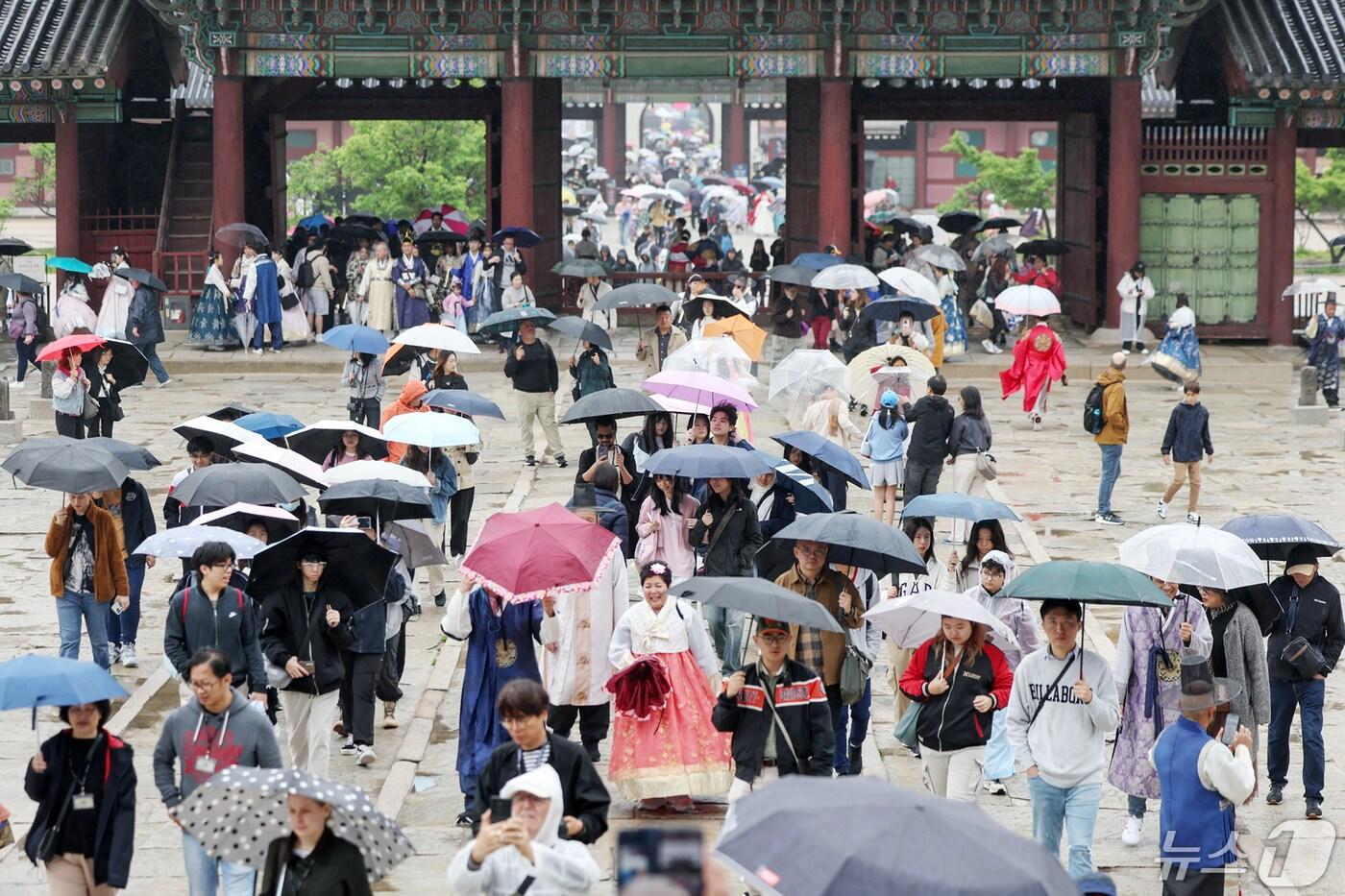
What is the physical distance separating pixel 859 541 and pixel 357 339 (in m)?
7.93

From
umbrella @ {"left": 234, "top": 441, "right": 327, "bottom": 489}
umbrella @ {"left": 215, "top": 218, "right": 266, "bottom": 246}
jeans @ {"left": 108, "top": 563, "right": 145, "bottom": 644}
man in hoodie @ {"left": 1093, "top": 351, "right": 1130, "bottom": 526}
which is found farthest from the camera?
umbrella @ {"left": 215, "top": 218, "right": 266, "bottom": 246}

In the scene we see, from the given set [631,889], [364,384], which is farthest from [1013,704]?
[364,384]

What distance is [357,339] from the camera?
58.6ft

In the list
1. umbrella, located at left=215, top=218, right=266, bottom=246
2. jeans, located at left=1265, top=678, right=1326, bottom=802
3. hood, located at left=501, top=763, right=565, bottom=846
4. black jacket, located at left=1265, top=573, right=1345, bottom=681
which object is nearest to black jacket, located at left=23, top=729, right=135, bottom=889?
hood, located at left=501, top=763, right=565, bottom=846

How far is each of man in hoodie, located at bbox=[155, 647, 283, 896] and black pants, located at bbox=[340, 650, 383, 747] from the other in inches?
94.4

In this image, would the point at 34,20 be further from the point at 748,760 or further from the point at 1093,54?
the point at 748,760

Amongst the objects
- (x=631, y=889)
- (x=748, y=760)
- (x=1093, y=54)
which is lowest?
(x=748, y=760)

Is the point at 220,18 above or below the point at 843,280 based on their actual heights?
above

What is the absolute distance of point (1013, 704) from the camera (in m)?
9.66

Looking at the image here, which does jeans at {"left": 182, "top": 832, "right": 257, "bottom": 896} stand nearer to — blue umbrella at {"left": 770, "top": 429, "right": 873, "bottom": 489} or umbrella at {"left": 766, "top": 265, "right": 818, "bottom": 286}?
blue umbrella at {"left": 770, "top": 429, "right": 873, "bottom": 489}

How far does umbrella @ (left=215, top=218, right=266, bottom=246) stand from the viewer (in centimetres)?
2719

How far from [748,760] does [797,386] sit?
7995mm

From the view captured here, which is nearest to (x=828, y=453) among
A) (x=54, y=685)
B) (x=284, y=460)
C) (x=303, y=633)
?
(x=284, y=460)

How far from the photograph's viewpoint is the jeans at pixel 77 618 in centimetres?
1290
